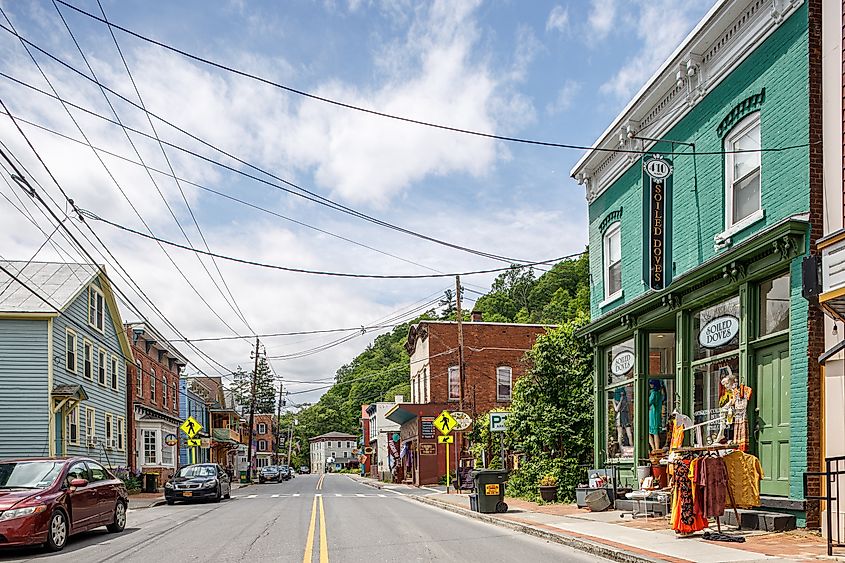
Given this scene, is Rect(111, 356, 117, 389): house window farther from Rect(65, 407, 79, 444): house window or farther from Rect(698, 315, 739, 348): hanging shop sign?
Rect(698, 315, 739, 348): hanging shop sign

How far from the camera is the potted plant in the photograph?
22.3 m

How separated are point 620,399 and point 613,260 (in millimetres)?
3458

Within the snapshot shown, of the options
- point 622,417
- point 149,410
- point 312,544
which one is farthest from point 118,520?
point 149,410

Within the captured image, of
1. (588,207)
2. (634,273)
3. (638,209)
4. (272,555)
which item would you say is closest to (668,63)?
(638,209)

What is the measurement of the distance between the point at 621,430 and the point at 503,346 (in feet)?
88.7

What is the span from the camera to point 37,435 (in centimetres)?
2953

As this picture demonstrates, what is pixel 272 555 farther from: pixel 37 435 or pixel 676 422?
pixel 37 435

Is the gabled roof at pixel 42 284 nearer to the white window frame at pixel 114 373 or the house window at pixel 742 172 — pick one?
the white window frame at pixel 114 373

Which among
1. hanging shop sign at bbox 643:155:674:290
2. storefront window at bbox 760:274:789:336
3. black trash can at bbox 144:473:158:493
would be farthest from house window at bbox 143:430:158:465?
storefront window at bbox 760:274:789:336

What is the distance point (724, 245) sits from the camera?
49.3 feet

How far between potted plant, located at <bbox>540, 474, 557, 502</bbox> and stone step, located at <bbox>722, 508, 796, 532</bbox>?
8794mm

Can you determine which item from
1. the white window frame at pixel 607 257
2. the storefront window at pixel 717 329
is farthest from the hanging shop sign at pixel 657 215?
the white window frame at pixel 607 257

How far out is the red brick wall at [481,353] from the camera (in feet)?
154

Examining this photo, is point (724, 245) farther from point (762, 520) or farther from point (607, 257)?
point (607, 257)
